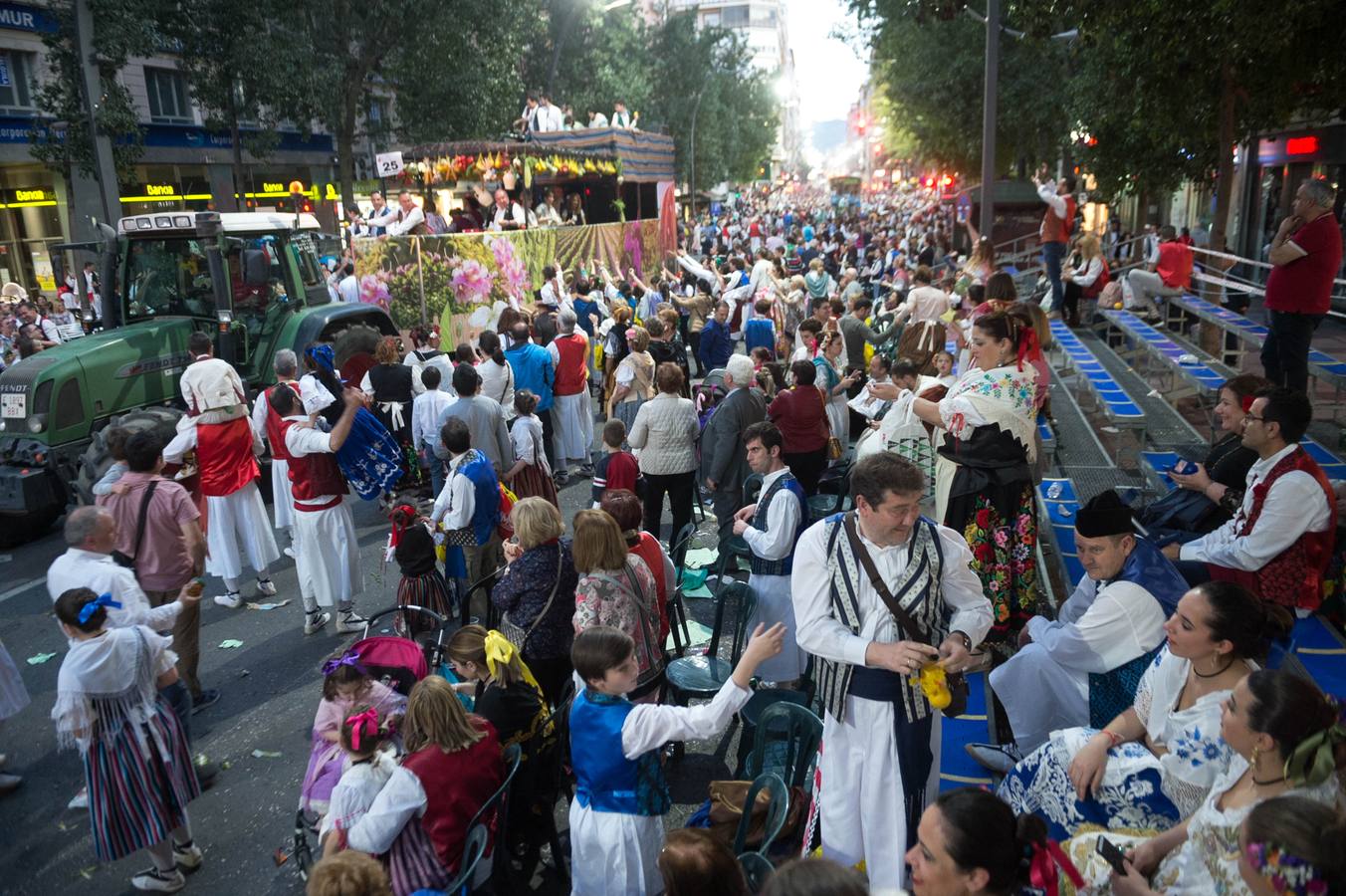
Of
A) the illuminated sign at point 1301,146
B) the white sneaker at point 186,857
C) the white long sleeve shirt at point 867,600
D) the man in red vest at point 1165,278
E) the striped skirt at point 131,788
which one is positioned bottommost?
the white sneaker at point 186,857

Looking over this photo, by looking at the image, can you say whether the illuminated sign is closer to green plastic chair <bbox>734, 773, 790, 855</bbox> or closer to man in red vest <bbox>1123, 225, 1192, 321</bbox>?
man in red vest <bbox>1123, 225, 1192, 321</bbox>

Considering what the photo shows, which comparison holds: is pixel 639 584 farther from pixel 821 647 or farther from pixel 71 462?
pixel 71 462

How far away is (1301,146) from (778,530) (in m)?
18.2

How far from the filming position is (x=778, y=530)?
5.17 m

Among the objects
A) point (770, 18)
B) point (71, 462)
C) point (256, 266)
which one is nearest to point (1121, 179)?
point (256, 266)

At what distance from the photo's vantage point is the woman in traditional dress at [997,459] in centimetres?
515

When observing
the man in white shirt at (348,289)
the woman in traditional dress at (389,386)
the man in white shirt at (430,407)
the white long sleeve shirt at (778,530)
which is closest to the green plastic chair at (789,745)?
the white long sleeve shirt at (778,530)

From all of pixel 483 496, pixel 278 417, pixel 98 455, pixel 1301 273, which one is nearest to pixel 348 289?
pixel 98 455

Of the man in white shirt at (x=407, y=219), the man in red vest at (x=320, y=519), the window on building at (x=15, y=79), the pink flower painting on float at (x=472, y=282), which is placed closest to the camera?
the man in red vest at (x=320, y=519)

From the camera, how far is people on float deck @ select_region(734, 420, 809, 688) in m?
5.16

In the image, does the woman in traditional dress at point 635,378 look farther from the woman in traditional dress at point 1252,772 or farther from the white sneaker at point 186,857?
the woman in traditional dress at point 1252,772

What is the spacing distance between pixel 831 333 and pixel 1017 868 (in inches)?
294

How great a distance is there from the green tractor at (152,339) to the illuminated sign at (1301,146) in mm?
17519

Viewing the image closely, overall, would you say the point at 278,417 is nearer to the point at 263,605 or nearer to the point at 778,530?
the point at 263,605
